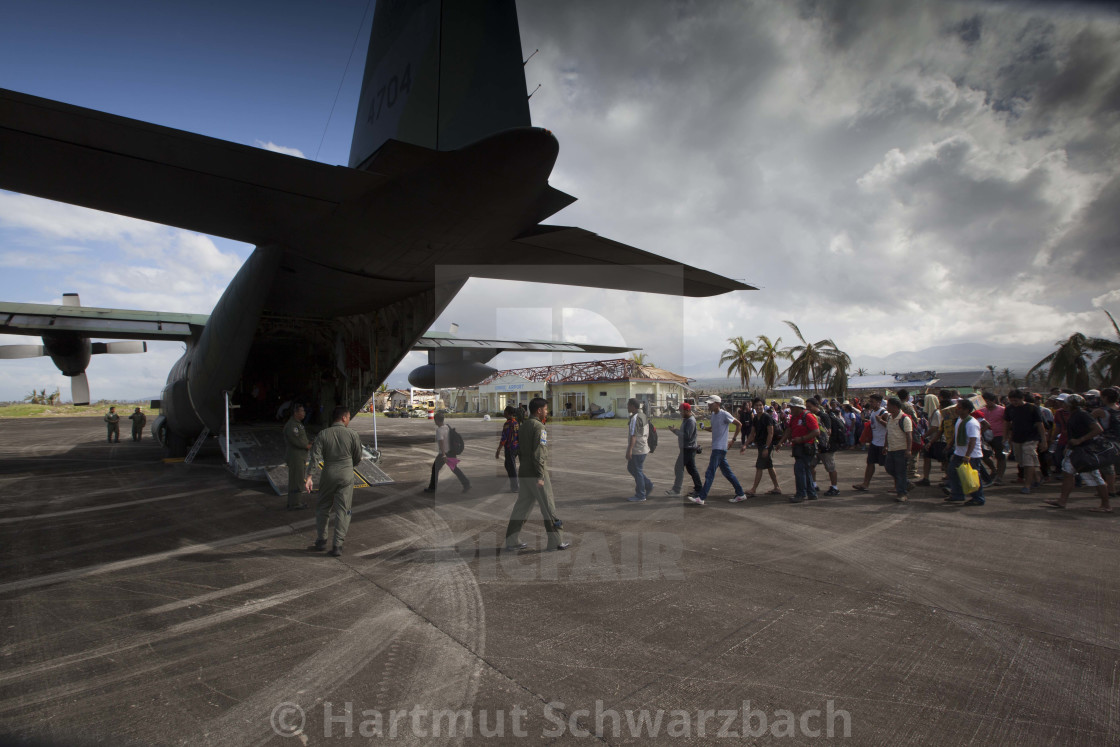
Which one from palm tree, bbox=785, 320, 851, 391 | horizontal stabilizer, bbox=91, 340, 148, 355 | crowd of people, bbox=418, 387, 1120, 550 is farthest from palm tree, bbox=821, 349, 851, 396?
horizontal stabilizer, bbox=91, 340, 148, 355

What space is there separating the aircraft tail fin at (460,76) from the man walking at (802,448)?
5.74m

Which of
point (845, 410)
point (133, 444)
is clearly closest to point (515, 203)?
point (845, 410)

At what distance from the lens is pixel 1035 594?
3.80 metres

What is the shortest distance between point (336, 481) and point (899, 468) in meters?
7.97

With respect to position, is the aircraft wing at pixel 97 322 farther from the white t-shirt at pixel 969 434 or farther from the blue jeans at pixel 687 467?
the white t-shirt at pixel 969 434

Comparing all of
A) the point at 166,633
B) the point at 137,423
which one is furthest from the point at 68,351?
the point at 166,633

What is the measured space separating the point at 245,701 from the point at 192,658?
0.79 meters

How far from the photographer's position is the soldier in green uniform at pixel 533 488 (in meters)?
5.00

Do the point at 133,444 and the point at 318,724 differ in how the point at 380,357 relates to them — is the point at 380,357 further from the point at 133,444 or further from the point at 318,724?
the point at 133,444

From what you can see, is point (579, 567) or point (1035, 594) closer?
point (1035, 594)

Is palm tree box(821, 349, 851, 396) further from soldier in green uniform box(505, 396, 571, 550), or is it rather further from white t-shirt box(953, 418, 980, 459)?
Answer: soldier in green uniform box(505, 396, 571, 550)

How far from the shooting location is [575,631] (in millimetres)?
3285

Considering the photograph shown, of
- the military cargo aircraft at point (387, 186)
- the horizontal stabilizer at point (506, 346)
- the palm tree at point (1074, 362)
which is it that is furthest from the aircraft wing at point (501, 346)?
the palm tree at point (1074, 362)

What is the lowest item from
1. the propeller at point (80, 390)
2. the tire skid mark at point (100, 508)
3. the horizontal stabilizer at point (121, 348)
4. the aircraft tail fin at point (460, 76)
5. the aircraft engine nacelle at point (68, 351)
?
the tire skid mark at point (100, 508)
